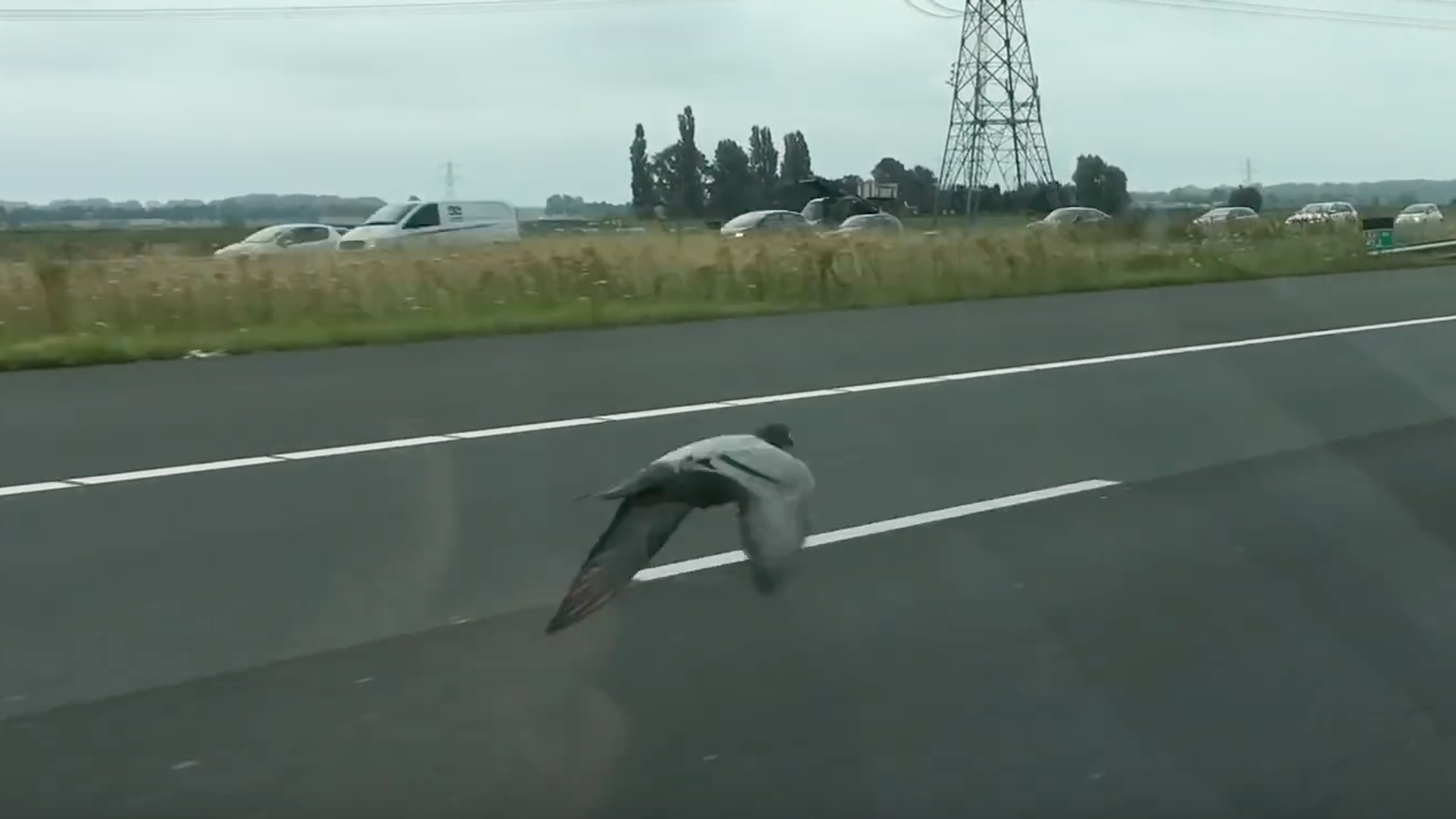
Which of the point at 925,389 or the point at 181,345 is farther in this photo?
the point at 181,345

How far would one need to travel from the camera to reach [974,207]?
1383 inches

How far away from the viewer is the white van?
32.3 meters

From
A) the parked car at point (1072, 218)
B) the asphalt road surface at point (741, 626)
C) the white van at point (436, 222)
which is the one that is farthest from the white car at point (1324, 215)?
the asphalt road surface at point (741, 626)

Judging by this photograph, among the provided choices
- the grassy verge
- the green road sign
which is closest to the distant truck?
the grassy verge

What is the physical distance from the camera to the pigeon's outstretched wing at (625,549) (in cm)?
652

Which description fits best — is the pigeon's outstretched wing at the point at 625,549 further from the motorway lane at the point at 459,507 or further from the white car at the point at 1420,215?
the white car at the point at 1420,215

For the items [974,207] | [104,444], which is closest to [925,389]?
[104,444]

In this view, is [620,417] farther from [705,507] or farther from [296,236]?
[296,236]

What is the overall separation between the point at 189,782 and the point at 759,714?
1686 mm

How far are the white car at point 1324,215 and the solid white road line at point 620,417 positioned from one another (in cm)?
1725

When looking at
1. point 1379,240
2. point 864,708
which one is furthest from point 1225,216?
point 864,708

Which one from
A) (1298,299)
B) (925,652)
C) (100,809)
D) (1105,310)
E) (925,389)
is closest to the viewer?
(100,809)

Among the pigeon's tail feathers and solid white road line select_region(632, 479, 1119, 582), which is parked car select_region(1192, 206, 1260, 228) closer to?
solid white road line select_region(632, 479, 1119, 582)

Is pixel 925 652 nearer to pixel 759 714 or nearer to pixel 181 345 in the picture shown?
pixel 759 714
